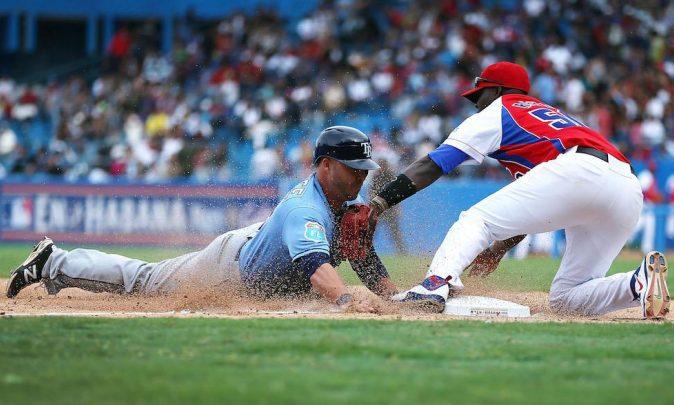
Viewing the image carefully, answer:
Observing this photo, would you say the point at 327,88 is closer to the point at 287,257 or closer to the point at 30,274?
the point at 30,274

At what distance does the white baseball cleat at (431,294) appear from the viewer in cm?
688

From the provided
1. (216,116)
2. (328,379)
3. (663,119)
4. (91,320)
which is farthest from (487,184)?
(328,379)

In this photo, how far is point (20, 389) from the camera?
4.30 metres

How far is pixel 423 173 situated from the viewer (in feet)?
22.7

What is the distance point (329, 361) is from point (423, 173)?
85.7 inches

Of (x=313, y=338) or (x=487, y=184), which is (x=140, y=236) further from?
(x=313, y=338)

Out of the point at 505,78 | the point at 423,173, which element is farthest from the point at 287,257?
the point at 505,78

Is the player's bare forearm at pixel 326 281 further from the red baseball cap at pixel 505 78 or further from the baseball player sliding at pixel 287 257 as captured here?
the red baseball cap at pixel 505 78

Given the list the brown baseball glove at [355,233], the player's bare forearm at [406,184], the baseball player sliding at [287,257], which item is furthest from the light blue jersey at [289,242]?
the player's bare forearm at [406,184]

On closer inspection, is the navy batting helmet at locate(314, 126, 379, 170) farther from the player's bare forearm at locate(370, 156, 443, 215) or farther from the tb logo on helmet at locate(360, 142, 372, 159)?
the player's bare forearm at locate(370, 156, 443, 215)

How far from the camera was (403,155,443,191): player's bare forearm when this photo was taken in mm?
6895

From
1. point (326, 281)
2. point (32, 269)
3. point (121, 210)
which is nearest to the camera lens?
point (326, 281)

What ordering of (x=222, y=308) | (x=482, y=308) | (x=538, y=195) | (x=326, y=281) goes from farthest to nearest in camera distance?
(x=222, y=308) → (x=482, y=308) → (x=538, y=195) → (x=326, y=281)

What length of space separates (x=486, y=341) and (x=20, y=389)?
2504mm
